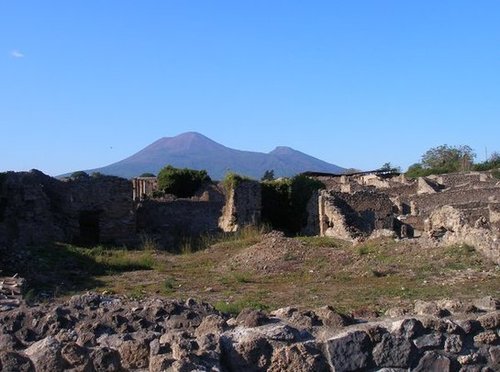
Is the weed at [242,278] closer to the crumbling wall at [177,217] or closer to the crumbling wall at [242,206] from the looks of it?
the crumbling wall at [177,217]

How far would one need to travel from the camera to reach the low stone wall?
4.68 metres

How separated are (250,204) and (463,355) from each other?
26442mm

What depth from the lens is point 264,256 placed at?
745 inches

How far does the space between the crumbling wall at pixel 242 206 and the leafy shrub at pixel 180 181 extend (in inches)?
500

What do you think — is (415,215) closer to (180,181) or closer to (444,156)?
(180,181)

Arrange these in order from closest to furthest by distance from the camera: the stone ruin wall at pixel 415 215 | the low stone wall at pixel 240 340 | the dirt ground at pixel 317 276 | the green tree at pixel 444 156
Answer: the low stone wall at pixel 240 340
the dirt ground at pixel 317 276
the stone ruin wall at pixel 415 215
the green tree at pixel 444 156

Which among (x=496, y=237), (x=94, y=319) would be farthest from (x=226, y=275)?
(x=94, y=319)

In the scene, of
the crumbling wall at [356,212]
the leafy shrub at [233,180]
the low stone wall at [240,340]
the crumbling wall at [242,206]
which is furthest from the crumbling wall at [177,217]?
the low stone wall at [240,340]

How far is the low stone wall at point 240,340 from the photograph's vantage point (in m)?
4.68

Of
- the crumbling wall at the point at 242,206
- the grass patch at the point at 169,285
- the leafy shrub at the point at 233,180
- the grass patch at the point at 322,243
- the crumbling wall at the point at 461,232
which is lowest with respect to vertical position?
the grass patch at the point at 169,285

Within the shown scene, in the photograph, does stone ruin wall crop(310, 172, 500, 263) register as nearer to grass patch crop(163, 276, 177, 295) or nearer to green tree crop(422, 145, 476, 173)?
grass patch crop(163, 276, 177, 295)

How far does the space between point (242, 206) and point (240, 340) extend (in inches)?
1041

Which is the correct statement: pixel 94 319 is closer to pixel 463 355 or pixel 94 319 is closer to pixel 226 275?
pixel 463 355

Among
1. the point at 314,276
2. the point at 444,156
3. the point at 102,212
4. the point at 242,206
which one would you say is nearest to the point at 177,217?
the point at 242,206
